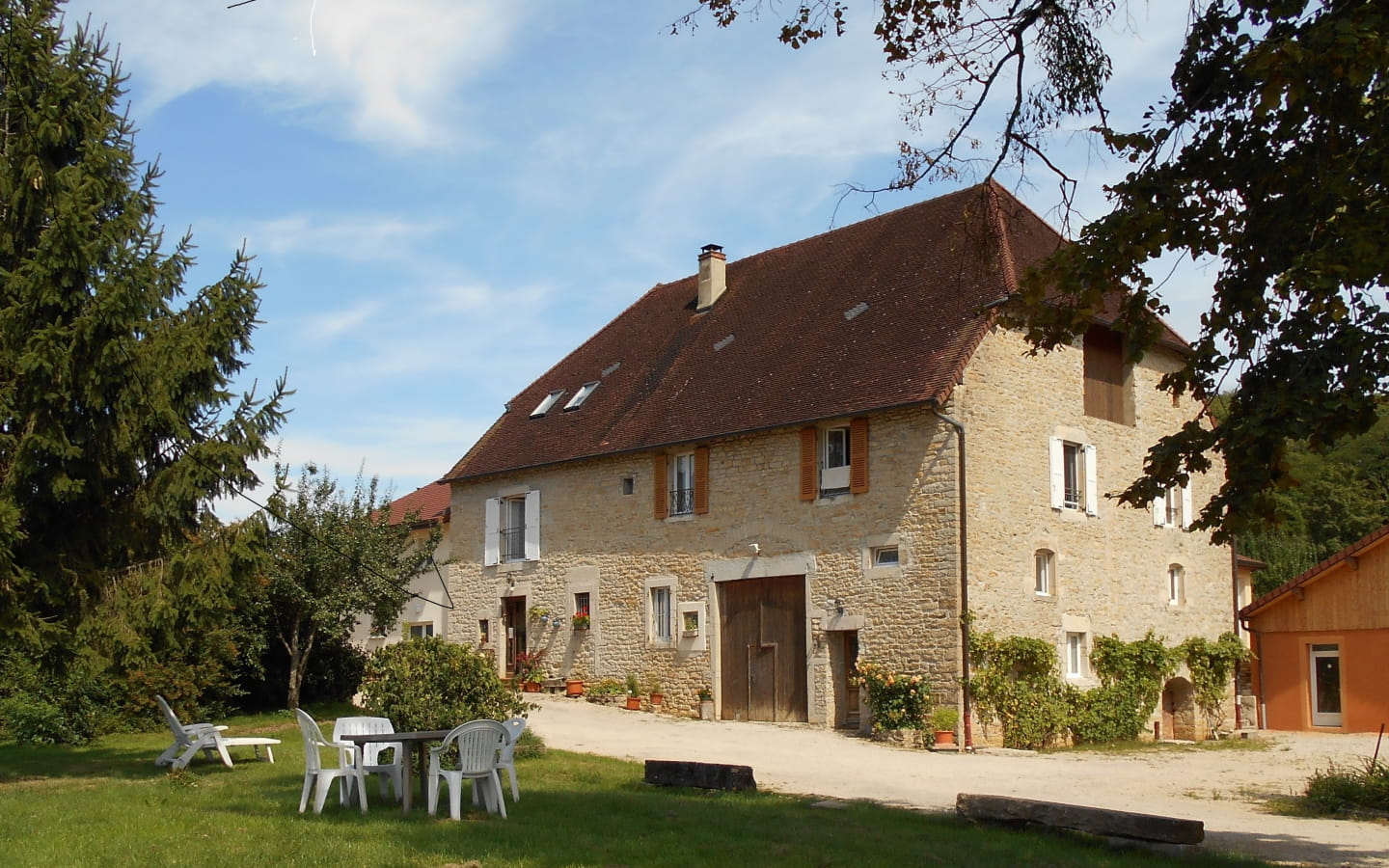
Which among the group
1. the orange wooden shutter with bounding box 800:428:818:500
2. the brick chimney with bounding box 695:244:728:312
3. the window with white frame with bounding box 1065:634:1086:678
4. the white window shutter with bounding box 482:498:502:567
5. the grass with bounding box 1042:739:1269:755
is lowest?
the grass with bounding box 1042:739:1269:755

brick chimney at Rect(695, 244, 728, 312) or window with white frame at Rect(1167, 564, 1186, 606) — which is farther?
brick chimney at Rect(695, 244, 728, 312)

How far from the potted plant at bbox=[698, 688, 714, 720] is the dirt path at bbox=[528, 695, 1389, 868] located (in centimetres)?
58

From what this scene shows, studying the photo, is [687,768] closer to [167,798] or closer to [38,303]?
[167,798]

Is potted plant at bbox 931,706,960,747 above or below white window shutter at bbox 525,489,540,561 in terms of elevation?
below

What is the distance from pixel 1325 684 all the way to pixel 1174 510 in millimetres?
4940

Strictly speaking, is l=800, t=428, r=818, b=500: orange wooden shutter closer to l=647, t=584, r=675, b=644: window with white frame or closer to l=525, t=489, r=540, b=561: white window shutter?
l=647, t=584, r=675, b=644: window with white frame

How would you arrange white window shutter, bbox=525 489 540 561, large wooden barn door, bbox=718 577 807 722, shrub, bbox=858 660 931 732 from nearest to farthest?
shrub, bbox=858 660 931 732, large wooden barn door, bbox=718 577 807 722, white window shutter, bbox=525 489 540 561

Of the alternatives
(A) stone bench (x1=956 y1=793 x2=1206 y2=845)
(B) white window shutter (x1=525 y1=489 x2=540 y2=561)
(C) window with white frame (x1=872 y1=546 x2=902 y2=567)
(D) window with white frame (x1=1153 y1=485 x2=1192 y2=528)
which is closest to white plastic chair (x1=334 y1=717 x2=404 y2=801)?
(A) stone bench (x1=956 y1=793 x2=1206 y2=845)

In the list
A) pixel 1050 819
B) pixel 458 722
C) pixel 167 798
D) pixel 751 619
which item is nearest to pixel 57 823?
pixel 167 798

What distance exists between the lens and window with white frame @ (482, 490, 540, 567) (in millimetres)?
25922

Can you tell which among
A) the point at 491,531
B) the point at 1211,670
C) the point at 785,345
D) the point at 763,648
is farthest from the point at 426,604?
the point at 1211,670

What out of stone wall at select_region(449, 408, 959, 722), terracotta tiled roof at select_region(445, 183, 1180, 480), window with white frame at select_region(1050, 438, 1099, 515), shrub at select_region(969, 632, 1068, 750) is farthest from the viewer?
window with white frame at select_region(1050, 438, 1099, 515)

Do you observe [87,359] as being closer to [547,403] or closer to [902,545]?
[902,545]

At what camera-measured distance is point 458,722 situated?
40.0ft
